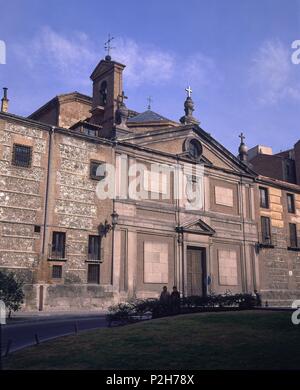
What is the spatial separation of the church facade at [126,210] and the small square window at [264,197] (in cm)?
33

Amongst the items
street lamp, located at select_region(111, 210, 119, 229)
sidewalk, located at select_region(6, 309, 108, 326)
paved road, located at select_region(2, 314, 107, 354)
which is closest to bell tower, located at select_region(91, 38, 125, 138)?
street lamp, located at select_region(111, 210, 119, 229)

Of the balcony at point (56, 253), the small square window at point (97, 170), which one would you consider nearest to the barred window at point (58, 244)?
the balcony at point (56, 253)

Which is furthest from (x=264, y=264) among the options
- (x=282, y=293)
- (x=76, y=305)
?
(x=76, y=305)

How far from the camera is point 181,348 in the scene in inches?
377

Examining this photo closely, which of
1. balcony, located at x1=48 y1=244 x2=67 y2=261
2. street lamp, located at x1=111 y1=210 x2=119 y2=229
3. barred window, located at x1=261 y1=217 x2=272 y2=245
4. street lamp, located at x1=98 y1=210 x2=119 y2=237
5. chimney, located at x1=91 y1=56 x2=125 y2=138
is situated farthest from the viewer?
barred window, located at x1=261 y1=217 x2=272 y2=245

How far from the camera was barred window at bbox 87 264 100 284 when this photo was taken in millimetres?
24906

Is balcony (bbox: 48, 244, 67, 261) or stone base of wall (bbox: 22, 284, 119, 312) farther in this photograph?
balcony (bbox: 48, 244, 67, 261)

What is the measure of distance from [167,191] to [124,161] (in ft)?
12.3

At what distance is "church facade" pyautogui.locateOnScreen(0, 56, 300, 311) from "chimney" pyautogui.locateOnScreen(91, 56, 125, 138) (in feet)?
0.24

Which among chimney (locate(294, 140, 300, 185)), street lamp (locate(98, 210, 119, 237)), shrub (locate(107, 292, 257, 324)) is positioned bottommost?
shrub (locate(107, 292, 257, 324))

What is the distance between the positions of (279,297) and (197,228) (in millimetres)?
9611

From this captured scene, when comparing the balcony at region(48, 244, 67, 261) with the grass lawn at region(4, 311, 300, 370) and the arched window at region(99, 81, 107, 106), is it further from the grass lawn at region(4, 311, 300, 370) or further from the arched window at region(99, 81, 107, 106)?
the arched window at region(99, 81, 107, 106)

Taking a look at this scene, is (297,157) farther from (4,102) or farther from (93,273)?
(4,102)

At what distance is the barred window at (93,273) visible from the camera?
24.9 metres
